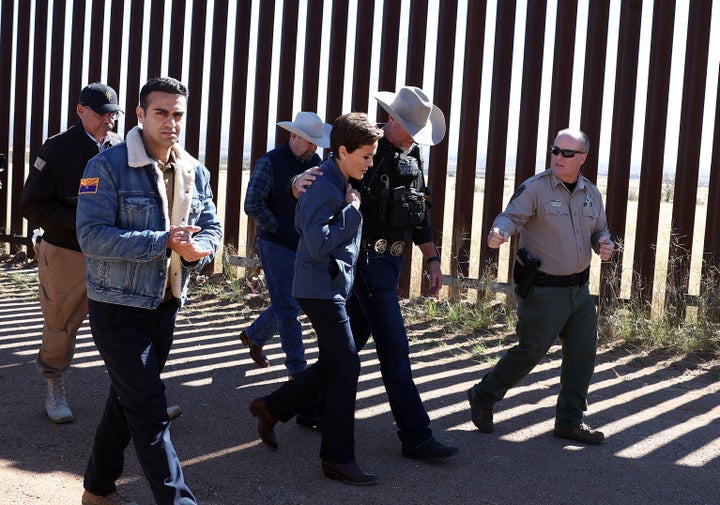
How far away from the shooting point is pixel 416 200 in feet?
14.9

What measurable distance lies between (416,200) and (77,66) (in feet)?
21.4

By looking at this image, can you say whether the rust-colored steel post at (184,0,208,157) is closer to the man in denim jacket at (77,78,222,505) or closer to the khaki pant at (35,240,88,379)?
the khaki pant at (35,240,88,379)

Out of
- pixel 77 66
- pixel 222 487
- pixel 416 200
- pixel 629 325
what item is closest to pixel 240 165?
pixel 77 66

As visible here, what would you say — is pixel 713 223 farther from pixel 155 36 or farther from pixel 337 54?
pixel 155 36

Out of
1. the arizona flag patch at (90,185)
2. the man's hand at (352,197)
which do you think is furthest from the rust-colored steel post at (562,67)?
the arizona flag patch at (90,185)

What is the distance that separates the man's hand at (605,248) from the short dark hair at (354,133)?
140 centimetres

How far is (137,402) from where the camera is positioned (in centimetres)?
343

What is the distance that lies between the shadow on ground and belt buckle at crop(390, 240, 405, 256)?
39.0 inches

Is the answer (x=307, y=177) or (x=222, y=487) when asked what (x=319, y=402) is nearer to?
→ (x=222, y=487)

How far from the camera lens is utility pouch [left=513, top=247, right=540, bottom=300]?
190 inches

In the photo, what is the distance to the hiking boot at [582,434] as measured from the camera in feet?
15.8

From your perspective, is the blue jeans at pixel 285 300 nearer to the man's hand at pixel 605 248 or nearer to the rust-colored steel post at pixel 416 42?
the man's hand at pixel 605 248

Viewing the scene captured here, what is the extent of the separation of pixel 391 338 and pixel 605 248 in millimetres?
1213

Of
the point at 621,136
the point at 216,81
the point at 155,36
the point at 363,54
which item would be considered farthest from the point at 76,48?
the point at 621,136
